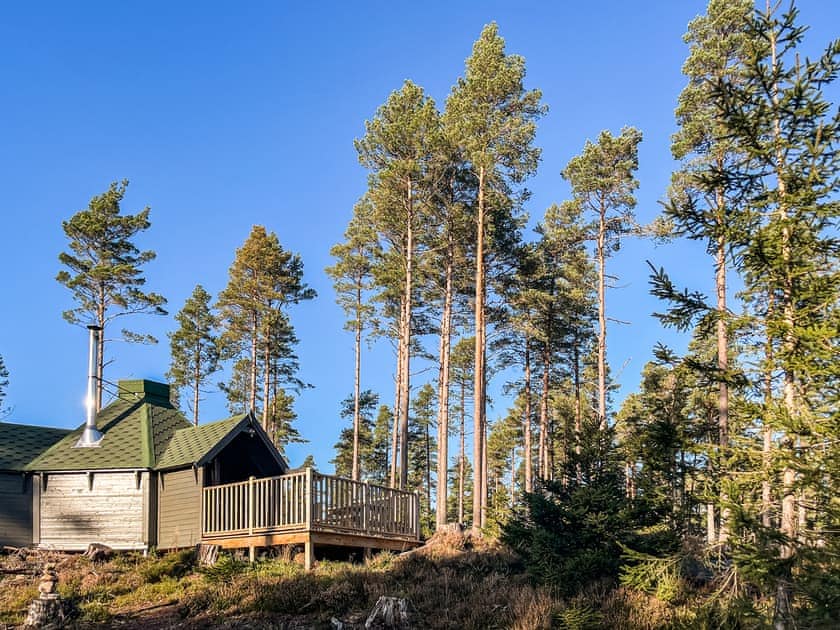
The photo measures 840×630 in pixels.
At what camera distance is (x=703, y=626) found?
11812mm

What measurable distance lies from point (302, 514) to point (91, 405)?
850 cm

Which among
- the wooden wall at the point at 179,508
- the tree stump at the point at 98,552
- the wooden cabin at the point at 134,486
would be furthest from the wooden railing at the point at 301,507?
the tree stump at the point at 98,552

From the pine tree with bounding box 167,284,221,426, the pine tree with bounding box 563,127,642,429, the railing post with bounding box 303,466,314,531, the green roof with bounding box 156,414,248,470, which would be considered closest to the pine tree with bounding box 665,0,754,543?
the pine tree with bounding box 563,127,642,429

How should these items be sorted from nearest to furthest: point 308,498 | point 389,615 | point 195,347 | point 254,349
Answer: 1. point 389,615
2. point 308,498
3. point 254,349
4. point 195,347

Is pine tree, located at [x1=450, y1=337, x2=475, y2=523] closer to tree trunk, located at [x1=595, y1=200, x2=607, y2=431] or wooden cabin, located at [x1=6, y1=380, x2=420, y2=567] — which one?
tree trunk, located at [x1=595, y1=200, x2=607, y2=431]

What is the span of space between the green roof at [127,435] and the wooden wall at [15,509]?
1.68ft

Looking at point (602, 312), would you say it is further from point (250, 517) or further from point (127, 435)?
point (127, 435)

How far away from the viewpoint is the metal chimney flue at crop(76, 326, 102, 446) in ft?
74.4

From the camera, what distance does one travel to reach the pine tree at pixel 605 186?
2992 centimetres

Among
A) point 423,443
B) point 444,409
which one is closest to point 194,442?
point 444,409

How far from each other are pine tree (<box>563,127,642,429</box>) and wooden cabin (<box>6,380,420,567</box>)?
1249cm

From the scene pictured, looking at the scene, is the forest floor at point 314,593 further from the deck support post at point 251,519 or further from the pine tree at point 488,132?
the pine tree at point 488,132

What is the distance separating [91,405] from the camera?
22844 mm

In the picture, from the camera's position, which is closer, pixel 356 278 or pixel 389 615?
pixel 389 615
